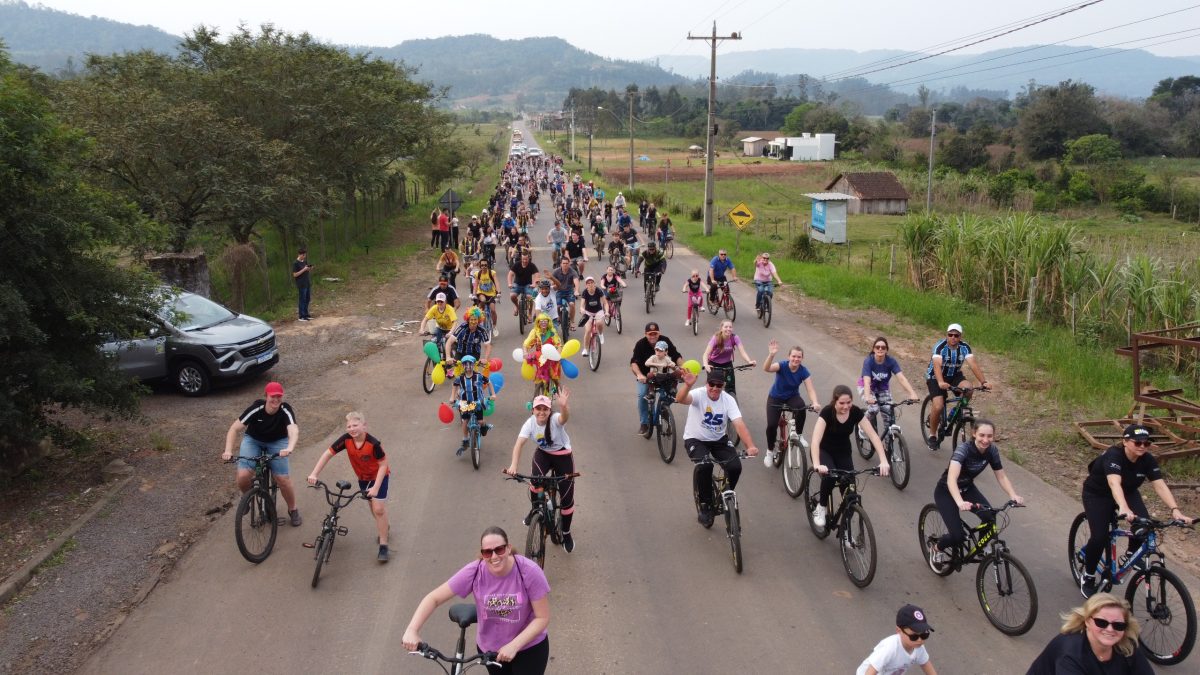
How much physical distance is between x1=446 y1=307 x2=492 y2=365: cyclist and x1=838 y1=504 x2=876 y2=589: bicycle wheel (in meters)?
5.71

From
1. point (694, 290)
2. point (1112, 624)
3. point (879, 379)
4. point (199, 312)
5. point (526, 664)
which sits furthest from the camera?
point (694, 290)

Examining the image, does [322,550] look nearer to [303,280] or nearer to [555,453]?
[555,453]

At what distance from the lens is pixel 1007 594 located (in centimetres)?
685

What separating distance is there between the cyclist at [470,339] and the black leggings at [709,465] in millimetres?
4269

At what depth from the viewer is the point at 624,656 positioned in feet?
21.5

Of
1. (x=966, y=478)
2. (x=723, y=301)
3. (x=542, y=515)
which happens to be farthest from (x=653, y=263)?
(x=966, y=478)

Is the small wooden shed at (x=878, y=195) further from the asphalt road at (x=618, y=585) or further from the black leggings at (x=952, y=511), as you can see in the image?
the black leggings at (x=952, y=511)

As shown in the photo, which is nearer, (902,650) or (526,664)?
(902,650)

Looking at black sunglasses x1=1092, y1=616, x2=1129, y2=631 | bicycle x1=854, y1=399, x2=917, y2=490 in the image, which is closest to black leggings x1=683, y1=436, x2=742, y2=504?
bicycle x1=854, y1=399, x2=917, y2=490

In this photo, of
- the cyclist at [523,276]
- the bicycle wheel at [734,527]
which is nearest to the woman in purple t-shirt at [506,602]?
the bicycle wheel at [734,527]

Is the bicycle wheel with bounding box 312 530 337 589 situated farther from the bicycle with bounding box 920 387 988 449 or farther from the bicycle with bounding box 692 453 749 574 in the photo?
the bicycle with bounding box 920 387 988 449

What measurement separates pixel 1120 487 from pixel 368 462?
20.7 ft

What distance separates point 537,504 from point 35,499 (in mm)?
5788

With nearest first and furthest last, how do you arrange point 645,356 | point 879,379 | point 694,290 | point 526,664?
point 526,664 < point 879,379 < point 645,356 < point 694,290
